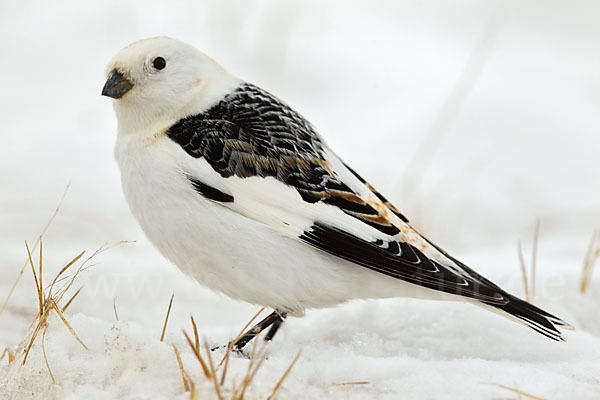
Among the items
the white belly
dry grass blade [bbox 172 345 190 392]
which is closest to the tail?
the white belly

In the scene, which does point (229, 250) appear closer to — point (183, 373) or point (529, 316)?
point (183, 373)

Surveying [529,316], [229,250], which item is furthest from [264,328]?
[529,316]

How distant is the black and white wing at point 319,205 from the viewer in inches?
107

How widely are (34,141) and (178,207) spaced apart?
4.42 m

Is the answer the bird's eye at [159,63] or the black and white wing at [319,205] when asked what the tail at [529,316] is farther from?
the bird's eye at [159,63]

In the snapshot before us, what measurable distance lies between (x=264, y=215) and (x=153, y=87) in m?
0.74

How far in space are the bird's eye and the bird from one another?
0.02 meters

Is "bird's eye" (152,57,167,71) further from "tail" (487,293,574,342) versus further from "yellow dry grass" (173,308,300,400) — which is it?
"tail" (487,293,574,342)

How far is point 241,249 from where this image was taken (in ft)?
8.87

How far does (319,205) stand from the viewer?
2754 millimetres

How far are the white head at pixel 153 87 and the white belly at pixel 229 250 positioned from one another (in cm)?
16

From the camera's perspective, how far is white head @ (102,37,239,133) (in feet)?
9.78

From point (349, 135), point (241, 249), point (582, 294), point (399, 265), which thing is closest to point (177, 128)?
point (241, 249)

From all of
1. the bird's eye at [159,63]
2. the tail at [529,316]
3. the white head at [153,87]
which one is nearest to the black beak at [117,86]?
the white head at [153,87]
